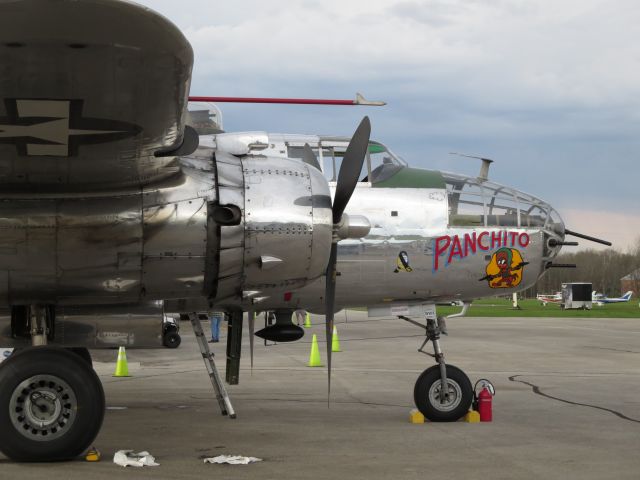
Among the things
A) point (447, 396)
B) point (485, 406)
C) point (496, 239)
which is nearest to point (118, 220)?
point (447, 396)

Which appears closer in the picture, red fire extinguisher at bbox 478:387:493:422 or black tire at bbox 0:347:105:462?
black tire at bbox 0:347:105:462

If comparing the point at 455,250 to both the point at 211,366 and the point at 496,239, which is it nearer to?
the point at 496,239

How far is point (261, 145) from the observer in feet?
31.1

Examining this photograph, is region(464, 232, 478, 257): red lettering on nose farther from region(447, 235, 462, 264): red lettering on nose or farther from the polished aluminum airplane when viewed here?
the polished aluminum airplane

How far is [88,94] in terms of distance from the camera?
6281 millimetres

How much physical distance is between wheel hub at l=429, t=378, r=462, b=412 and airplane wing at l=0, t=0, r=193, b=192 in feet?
15.6

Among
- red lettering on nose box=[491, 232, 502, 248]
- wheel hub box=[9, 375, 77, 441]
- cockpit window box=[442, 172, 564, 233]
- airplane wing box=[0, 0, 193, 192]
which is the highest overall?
airplane wing box=[0, 0, 193, 192]

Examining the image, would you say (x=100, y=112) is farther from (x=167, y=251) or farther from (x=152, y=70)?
(x=167, y=251)

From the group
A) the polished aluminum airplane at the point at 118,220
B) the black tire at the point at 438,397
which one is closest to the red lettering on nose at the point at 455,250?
the polished aluminum airplane at the point at 118,220

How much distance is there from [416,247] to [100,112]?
5.33 meters

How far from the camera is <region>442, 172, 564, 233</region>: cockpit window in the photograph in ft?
36.8

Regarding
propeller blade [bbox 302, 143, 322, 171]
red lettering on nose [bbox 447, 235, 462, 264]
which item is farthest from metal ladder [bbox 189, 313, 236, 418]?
red lettering on nose [bbox 447, 235, 462, 264]

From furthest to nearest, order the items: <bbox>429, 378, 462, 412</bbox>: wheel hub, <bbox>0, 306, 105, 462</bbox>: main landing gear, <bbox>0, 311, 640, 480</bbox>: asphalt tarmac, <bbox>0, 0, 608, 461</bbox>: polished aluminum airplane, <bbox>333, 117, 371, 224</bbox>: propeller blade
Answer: <bbox>429, 378, 462, 412</bbox>: wheel hub < <bbox>333, 117, 371, 224</bbox>: propeller blade < <bbox>0, 306, 105, 462</bbox>: main landing gear < <bbox>0, 311, 640, 480</bbox>: asphalt tarmac < <bbox>0, 0, 608, 461</bbox>: polished aluminum airplane

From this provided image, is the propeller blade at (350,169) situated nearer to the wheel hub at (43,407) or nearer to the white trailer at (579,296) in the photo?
the wheel hub at (43,407)
